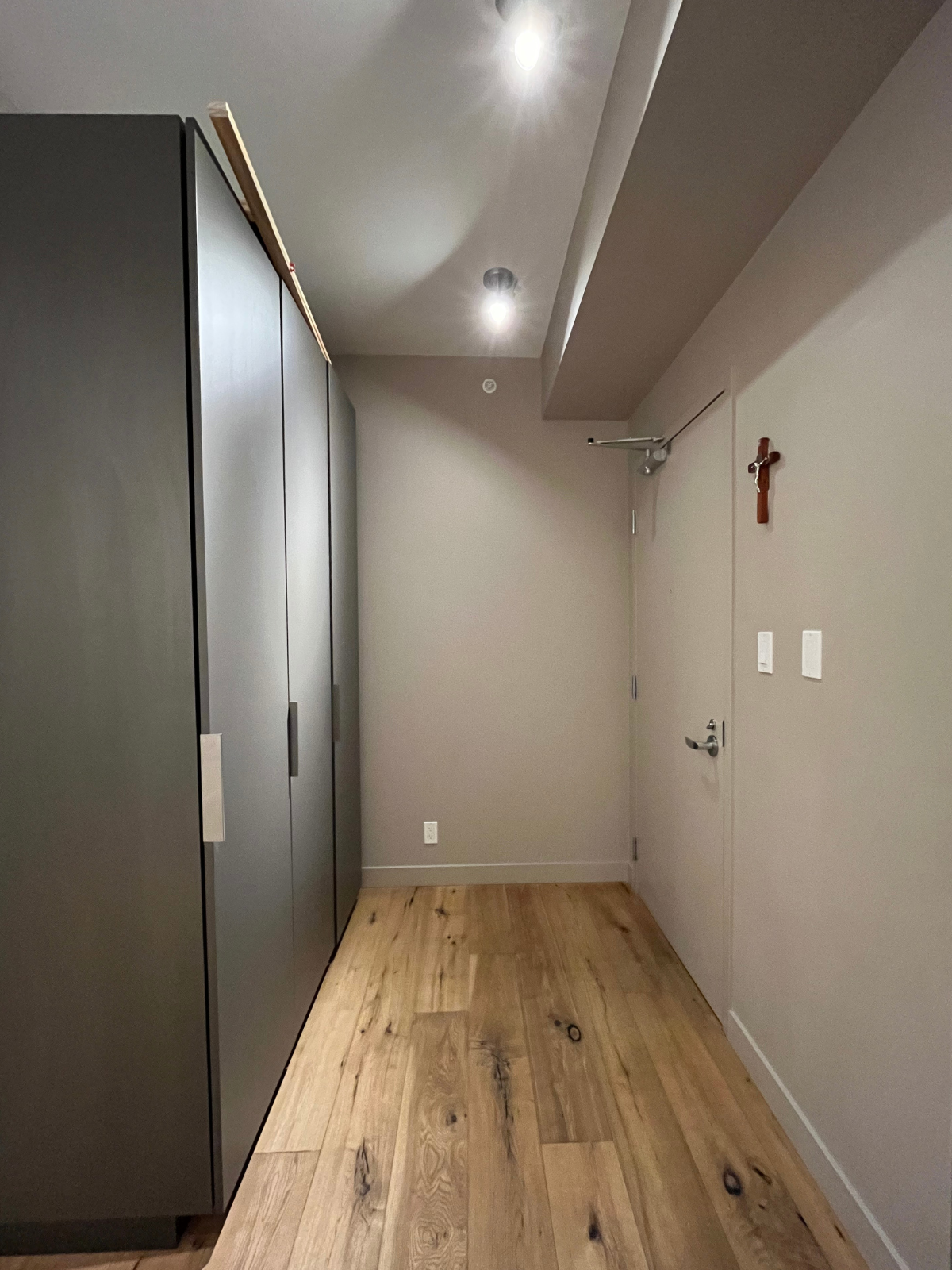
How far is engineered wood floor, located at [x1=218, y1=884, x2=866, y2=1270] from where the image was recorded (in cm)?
125

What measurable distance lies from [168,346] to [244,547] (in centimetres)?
45

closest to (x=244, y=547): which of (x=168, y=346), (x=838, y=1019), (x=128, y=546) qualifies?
(x=128, y=546)

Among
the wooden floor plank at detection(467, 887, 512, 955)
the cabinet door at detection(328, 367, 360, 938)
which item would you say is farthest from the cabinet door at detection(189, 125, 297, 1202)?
the wooden floor plank at detection(467, 887, 512, 955)

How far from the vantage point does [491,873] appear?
3.01 m

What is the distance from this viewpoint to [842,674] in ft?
4.29

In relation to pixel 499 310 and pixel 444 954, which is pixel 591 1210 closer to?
pixel 444 954

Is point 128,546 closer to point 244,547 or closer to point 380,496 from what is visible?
point 244,547

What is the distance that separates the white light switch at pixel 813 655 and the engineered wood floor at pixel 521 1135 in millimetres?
1200

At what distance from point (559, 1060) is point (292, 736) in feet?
4.18

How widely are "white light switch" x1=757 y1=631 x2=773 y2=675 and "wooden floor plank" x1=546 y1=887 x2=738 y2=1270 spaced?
1.23 metres

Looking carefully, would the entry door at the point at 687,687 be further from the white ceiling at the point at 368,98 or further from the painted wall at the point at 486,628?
the white ceiling at the point at 368,98

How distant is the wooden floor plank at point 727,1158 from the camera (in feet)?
4.06

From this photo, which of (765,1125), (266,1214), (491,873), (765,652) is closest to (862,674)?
(765,652)

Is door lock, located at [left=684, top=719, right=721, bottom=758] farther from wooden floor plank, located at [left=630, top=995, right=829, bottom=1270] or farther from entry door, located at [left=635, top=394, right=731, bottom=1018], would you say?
wooden floor plank, located at [left=630, top=995, right=829, bottom=1270]
